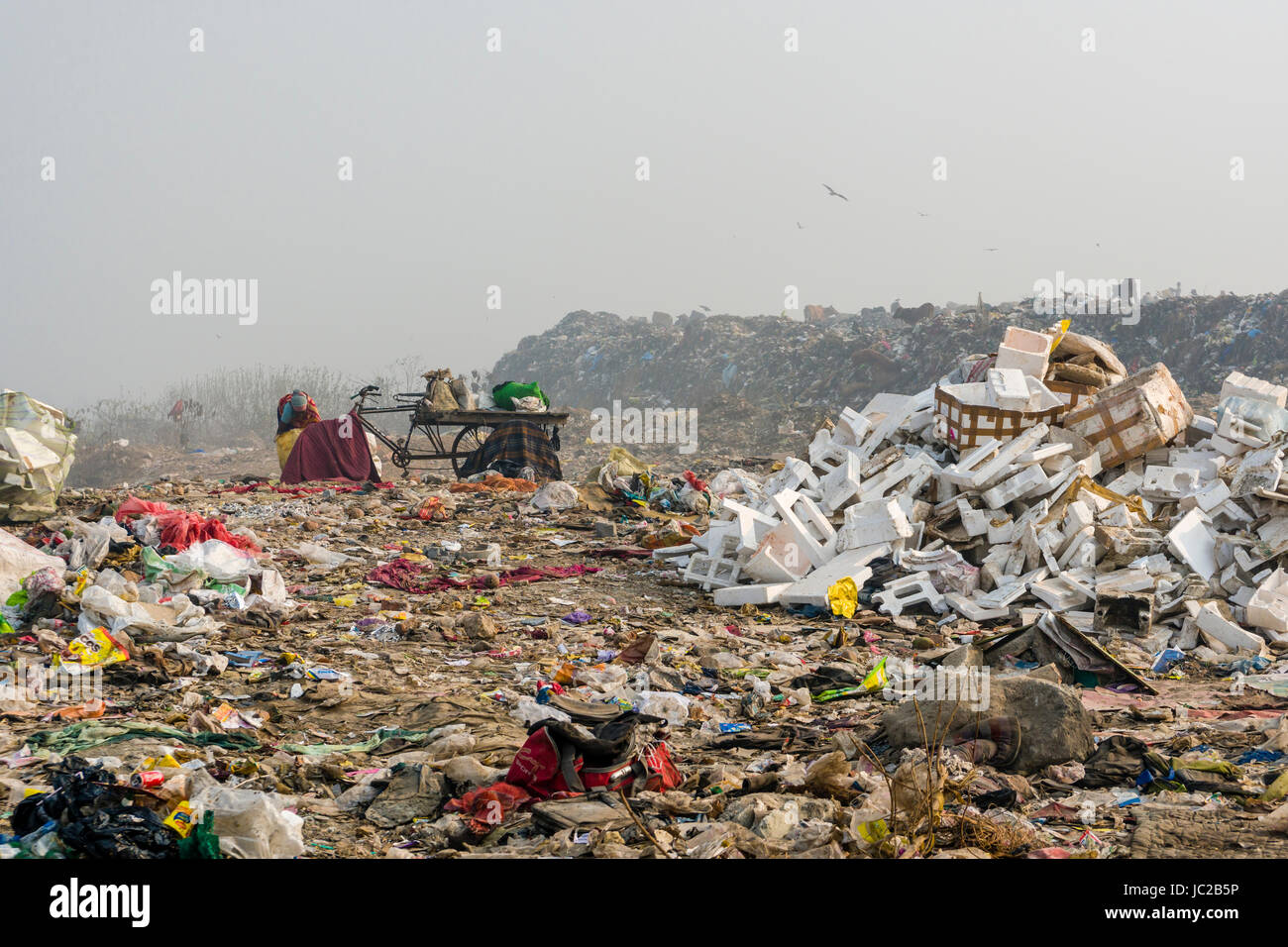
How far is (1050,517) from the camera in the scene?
24.0 feet

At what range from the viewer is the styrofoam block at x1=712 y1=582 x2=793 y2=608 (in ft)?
23.9

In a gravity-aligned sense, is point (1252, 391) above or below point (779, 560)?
above

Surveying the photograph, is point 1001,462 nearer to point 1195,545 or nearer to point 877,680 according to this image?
point 1195,545

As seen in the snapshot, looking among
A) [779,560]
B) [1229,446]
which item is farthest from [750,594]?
[1229,446]

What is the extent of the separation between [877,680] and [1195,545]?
301 cm

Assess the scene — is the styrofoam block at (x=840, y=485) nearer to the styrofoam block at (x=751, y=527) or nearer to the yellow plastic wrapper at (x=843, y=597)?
the styrofoam block at (x=751, y=527)

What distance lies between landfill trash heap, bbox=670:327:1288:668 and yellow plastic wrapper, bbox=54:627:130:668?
398cm

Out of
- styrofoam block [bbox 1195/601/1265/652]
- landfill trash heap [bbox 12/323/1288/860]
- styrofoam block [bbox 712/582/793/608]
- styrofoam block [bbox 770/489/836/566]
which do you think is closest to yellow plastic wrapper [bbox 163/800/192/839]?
landfill trash heap [bbox 12/323/1288/860]

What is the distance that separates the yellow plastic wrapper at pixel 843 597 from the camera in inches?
274

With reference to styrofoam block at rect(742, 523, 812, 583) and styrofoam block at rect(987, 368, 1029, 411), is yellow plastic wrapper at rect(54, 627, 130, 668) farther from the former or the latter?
styrofoam block at rect(987, 368, 1029, 411)

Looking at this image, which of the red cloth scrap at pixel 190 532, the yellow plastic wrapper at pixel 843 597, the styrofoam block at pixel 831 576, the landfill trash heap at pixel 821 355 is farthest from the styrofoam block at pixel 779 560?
the landfill trash heap at pixel 821 355

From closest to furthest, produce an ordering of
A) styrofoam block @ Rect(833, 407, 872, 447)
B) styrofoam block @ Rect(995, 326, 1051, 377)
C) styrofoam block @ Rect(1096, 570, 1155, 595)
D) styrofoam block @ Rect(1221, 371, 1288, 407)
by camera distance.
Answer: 1. styrofoam block @ Rect(1096, 570, 1155, 595)
2. styrofoam block @ Rect(1221, 371, 1288, 407)
3. styrofoam block @ Rect(995, 326, 1051, 377)
4. styrofoam block @ Rect(833, 407, 872, 447)

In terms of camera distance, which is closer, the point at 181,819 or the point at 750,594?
the point at 181,819
